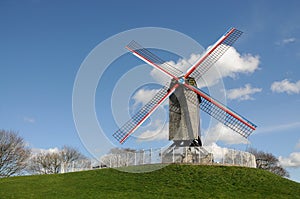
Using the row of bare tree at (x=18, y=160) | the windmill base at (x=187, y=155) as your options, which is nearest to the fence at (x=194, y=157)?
the windmill base at (x=187, y=155)

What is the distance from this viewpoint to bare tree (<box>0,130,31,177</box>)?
167ft

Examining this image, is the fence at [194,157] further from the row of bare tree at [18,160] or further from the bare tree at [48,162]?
the bare tree at [48,162]

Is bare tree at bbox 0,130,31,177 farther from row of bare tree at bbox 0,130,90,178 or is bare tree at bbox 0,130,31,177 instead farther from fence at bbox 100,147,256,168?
fence at bbox 100,147,256,168

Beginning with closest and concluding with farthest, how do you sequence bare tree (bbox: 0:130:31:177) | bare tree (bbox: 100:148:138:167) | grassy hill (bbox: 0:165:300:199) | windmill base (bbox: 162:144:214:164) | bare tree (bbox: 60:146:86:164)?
grassy hill (bbox: 0:165:300:199)
windmill base (bbox: 162:144:214:164)
bare tree (bbox: 100:148:138:167)
bare tree (bbox: 0:130:31:177)
bare tree (bbox: 60:146:86:164)

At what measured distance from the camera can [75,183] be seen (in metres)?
25.9

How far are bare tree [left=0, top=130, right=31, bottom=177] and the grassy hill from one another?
78.1ft

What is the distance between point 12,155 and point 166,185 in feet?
119

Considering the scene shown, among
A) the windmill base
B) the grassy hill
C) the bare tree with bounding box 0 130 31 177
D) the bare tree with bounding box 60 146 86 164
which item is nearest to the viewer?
the grassy hill

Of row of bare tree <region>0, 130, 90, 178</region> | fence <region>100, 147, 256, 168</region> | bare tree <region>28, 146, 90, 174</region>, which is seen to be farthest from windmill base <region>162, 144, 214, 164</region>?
bare tree <region>28, 146, 90, 174</region>

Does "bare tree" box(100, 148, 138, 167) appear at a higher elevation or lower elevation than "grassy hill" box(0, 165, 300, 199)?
higher

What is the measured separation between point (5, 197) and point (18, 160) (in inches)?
1235

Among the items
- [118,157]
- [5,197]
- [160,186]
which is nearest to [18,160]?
[118,157]

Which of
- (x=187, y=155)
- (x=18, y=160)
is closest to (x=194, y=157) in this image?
(x=187, y=155)

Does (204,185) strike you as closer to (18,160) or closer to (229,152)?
(229,152)
